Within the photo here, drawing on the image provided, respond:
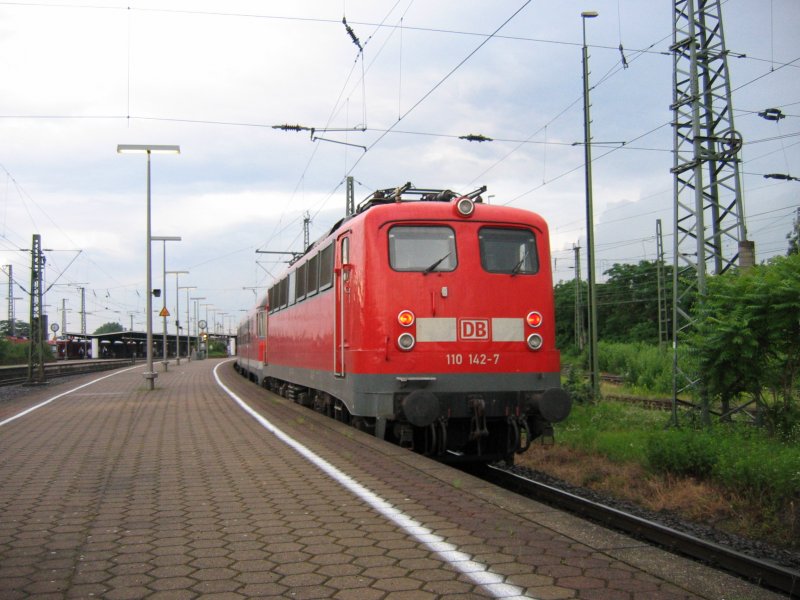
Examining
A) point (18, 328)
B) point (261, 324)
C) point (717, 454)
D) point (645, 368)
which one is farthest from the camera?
point (18, 328)

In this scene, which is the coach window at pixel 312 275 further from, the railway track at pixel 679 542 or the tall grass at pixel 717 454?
the railway track at pixel 679 542

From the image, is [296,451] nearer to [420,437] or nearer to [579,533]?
[420,437]

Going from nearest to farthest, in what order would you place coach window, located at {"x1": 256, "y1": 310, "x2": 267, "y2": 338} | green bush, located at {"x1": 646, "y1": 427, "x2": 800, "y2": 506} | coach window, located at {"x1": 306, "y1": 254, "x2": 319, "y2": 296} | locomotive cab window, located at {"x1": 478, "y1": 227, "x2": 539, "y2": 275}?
green bush, located at {"x1": 646, "y1": 427, "x2": 800, "y2": 506}
locomotive cab window, located at {"x1": 478, "y1": 227, "x2": 539, "y2": 275}
coach window, located at {"x1": 306, "y1": 254, "x2": 319, "y2": 296}
coach window, located at {"x1": 256, "y1": 310, "x2": 267, "y2": 338}

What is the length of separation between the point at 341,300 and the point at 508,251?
7.41 feet

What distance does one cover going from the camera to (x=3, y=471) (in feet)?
27.7

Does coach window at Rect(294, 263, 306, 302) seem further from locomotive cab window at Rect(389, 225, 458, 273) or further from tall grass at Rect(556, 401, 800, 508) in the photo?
tall grass at Rect(556, 401, 800, 508)

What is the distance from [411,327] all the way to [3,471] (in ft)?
15.6

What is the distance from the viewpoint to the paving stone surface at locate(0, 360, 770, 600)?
4.26 metres

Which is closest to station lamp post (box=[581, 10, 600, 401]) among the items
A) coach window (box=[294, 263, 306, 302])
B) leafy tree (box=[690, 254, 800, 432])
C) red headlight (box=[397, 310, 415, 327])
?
leafy tree (box=[690, 254, 800, 432])

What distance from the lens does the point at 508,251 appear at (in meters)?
9.76

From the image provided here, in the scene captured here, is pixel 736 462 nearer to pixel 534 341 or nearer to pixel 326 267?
pixel 534 341

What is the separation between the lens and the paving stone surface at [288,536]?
426 cm

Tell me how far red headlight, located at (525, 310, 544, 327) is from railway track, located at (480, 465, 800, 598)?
6.14 feet

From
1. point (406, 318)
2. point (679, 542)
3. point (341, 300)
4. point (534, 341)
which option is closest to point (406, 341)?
point (406, 318)
